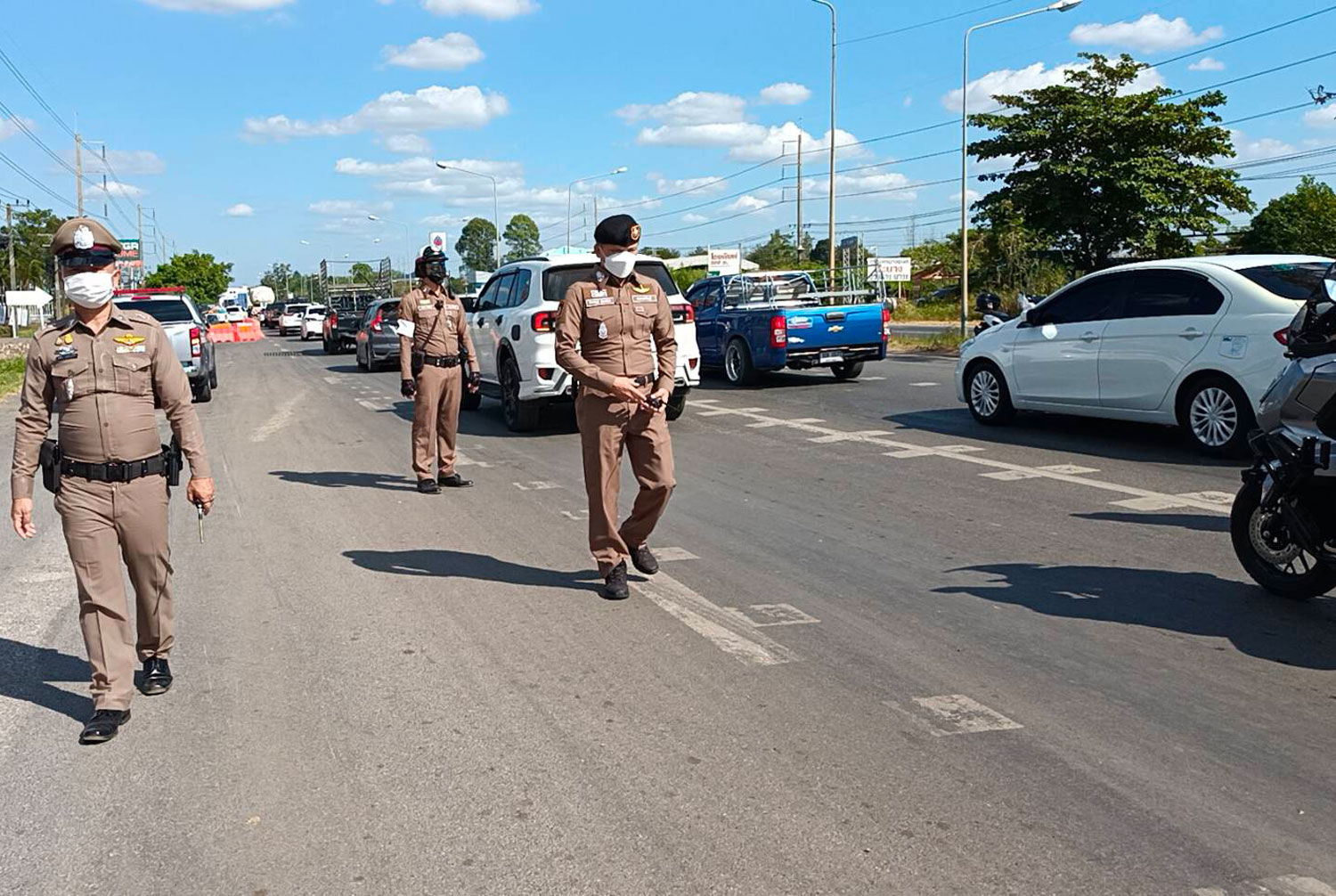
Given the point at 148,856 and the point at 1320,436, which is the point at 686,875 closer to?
the point at 148,856

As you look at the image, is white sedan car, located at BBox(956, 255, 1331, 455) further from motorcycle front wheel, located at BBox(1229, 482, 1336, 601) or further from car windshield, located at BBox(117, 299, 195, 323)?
car windshield, located at BBox(117, 299, 195, 323)

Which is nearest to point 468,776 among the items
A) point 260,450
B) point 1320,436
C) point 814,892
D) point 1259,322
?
point 814,892

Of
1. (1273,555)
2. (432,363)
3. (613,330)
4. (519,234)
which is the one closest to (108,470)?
(613,330)

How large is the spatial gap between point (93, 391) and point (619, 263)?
110 inches

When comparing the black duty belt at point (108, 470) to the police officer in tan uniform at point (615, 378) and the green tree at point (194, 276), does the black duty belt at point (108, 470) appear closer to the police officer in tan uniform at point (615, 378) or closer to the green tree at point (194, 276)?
the police officer in tan uniform at point (615, 378)

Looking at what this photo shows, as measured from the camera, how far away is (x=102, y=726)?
4.65m

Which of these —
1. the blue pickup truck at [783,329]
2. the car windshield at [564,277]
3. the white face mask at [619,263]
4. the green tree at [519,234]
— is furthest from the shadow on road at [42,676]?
the green tree at [519,234]

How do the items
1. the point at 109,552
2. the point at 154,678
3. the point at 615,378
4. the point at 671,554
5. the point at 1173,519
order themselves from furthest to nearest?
the point at 1173,519, the point at 671,554, the point at 615,378, the point at 154,678, the point at 109,552

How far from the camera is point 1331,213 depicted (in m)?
62.9

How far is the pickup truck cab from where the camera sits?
1898 centimetres

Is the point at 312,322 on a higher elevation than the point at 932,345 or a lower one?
higher

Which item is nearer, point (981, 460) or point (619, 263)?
point (619, 263)

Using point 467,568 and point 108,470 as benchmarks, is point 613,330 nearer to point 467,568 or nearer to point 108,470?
point 467,568

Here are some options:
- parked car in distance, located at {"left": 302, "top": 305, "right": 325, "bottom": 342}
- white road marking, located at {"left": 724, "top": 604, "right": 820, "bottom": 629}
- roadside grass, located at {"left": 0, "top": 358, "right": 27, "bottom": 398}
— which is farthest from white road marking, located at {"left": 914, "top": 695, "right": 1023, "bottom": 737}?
parked car in distance, located at {"left": 302, "top": 305, "right": 325, "bottom": 342}
